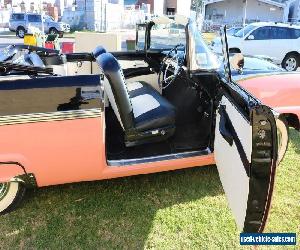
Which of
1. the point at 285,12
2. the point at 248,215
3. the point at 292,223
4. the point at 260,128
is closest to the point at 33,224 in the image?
the point at 248,215

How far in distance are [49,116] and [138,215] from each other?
3.94ft

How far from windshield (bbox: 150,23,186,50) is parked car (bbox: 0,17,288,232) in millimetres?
99

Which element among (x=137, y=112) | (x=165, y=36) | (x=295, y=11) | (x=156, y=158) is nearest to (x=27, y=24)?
(x=165, y=36)

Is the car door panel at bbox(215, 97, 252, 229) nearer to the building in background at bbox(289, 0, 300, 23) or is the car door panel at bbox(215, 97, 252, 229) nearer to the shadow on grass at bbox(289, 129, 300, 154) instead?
the shadow on grass at bbox(289, 129, 300, 154)

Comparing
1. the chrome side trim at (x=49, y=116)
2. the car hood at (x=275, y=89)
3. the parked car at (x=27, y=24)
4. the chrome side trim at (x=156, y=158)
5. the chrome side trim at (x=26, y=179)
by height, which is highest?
the parked car at (x=27, y=24)

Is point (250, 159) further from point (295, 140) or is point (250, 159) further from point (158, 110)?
point (295, 140)

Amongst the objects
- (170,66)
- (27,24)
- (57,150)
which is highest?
(27,24)

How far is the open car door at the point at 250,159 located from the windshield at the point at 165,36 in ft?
4.99

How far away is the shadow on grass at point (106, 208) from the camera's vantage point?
2.85 metres

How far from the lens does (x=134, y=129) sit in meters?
3.31

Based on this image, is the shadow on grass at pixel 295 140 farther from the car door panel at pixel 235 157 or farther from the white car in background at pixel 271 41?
the white car in background at pixel 271 41

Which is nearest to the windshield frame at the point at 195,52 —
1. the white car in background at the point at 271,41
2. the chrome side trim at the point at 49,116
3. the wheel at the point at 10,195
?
the chrome side trim at the point at 49,116

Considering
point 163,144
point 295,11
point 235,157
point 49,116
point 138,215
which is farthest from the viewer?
point 295,11

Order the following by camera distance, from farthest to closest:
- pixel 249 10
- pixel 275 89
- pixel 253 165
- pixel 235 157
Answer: pixel 249 10 → pixel 275 89 → pixel 235 157 → pixel 253 165
